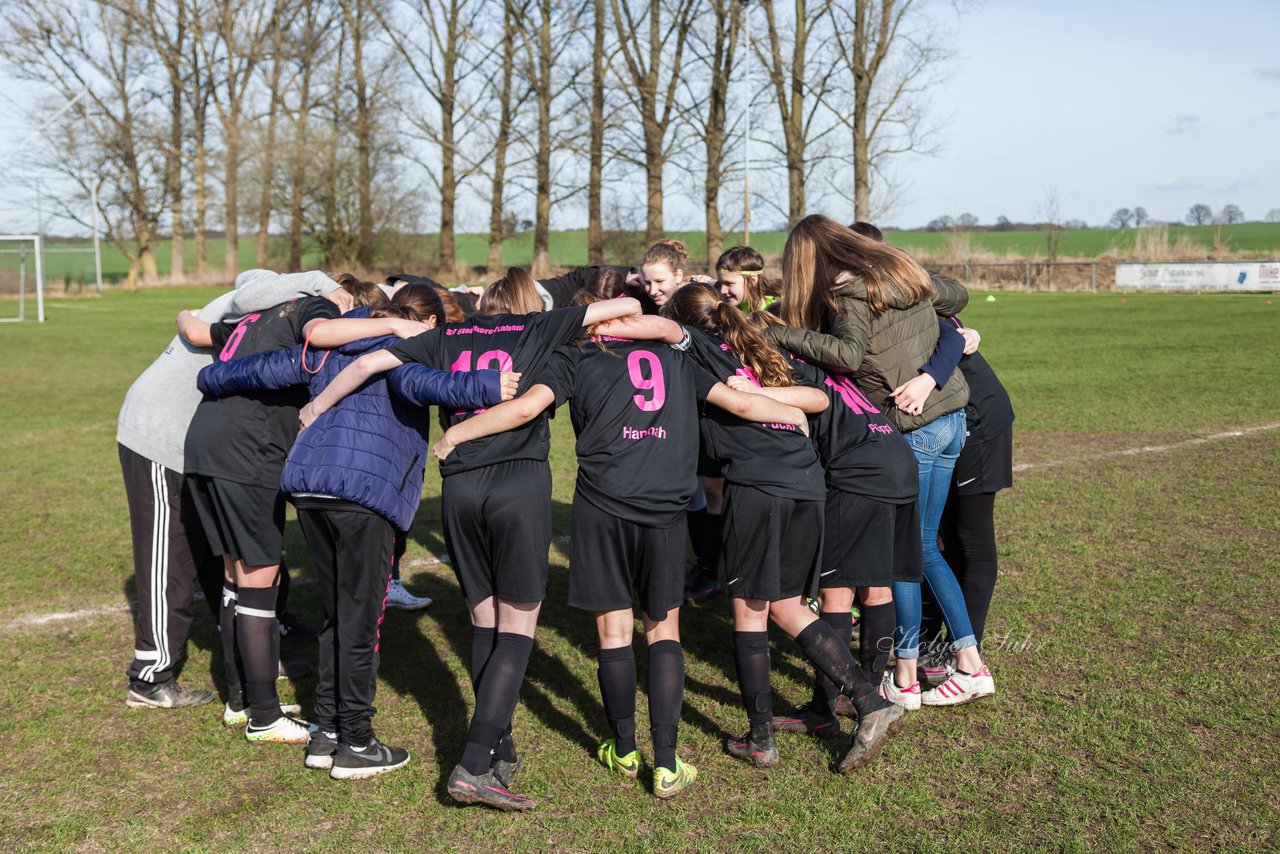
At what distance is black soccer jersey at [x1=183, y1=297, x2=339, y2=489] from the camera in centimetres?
406

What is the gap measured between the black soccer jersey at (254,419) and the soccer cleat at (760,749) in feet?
6.80

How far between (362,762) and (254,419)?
138 centimetres

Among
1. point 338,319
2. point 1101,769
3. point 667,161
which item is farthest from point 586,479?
point 667,161

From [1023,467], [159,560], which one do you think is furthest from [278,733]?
[1023,467]

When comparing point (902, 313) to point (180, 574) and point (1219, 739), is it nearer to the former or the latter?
point (1219, 739)

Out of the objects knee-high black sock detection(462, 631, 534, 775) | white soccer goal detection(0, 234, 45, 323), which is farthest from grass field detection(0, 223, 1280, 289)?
knee-high black sock detection(462, 631, 534, 775)

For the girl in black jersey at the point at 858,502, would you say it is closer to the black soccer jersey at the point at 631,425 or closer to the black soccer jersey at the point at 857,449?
the black soccer jersey at the point at 857,449

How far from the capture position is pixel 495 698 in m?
3.57

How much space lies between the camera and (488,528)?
356 cm

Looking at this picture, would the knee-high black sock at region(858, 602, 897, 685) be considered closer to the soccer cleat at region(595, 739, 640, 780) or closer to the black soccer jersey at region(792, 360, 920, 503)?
the black soccer jersey at region(792, 360, 920, 503)

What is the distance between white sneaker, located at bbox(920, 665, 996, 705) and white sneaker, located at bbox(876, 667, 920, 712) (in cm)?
5

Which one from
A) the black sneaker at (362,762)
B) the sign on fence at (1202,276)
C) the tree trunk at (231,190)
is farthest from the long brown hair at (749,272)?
the tree trunk at (231,190)

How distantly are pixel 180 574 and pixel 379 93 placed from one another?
39015mm

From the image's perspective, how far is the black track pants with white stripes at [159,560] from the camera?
4.46 metres
